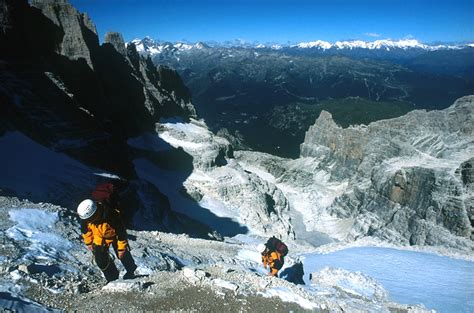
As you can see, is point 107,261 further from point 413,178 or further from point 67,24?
point 413,178

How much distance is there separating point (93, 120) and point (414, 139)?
7192 centimetres

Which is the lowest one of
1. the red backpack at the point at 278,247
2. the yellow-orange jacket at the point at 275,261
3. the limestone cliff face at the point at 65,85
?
the yellow-orange jacket at the point at 275,261

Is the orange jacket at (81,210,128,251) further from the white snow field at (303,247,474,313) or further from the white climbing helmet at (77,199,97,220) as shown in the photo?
the white snow field at (303,247,474,313)

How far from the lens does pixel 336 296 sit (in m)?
19.6

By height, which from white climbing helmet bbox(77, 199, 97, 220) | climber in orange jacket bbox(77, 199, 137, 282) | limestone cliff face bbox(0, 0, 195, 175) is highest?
limestone cliff face bbox(0, 0, 195, 175)

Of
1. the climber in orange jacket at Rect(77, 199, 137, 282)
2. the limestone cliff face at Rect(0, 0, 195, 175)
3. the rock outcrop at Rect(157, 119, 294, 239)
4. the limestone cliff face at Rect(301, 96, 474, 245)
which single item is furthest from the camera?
the rock outcrop at Rect(157, 119, 294, 239)

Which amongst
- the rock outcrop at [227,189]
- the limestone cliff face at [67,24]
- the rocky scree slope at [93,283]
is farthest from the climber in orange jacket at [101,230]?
the limestone cliff face at [67,24]

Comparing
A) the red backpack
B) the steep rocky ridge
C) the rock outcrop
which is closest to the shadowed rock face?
the steep rocky ridge

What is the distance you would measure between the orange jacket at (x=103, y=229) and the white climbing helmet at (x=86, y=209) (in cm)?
45

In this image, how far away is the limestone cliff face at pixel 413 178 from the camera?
67.9 m

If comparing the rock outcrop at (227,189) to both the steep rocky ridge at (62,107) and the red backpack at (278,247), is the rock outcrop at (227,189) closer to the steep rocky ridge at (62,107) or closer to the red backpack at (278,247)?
the steep rocky ridge at (62,107)

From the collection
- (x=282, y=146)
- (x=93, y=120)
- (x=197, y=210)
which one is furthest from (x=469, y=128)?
(x=282, y=146)

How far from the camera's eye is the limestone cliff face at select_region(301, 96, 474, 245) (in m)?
67.9

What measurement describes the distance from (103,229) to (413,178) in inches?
2939
